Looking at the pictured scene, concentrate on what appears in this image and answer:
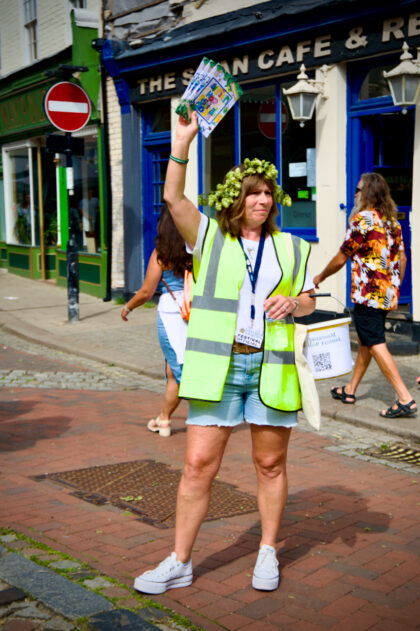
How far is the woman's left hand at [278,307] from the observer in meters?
3.63

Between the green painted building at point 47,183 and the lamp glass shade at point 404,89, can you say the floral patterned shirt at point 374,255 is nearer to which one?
the lamp glass shade at point 404,89

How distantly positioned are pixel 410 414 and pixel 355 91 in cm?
495

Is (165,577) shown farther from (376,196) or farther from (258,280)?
(376,196)

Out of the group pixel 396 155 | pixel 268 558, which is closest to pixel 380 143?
pixel 396 155

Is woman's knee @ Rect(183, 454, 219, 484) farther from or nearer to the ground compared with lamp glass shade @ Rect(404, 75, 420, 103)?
nearer to the ground

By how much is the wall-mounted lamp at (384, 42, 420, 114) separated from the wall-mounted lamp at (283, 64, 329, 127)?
1.37 m

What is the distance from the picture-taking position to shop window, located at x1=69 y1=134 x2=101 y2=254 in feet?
51.9

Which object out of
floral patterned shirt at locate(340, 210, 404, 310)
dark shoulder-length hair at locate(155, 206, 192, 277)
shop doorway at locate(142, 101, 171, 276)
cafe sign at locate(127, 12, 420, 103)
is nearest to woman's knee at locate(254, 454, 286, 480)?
A: dark shoulder-length hair at locate(155, 206, 192, 277)

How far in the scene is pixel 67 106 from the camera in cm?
1243

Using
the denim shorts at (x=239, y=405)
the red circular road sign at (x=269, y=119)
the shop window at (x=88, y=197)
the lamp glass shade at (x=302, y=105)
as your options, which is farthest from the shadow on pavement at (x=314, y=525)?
the shop window at (x=88, y=197)

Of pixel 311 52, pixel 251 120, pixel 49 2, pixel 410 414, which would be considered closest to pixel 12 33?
pixel 49 2

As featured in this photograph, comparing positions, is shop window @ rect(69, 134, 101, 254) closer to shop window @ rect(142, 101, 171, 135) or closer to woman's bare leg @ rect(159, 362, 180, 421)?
shop window @ rect(142, 101, 171, 135)

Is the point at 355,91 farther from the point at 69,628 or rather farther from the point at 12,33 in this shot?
the point at 12,33

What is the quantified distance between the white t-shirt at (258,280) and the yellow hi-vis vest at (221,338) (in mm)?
29
